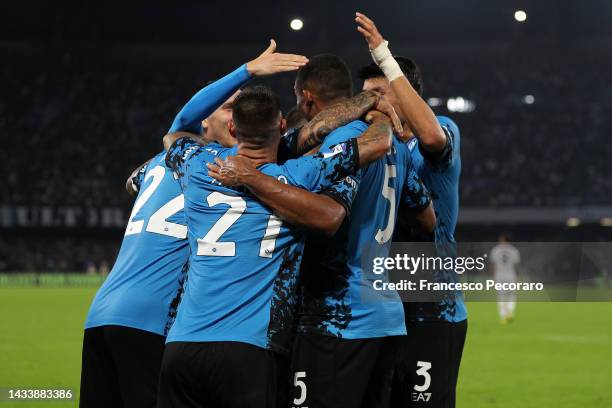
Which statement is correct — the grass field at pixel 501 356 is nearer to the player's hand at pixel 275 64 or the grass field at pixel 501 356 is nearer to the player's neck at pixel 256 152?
the player's hand at pixel 275 64

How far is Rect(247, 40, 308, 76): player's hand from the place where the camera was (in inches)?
167

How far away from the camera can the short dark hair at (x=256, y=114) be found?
3.76 meters

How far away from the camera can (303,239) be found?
3838 millimetres

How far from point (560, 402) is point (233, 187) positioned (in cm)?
747

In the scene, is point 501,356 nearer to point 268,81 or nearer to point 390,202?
point 390,202

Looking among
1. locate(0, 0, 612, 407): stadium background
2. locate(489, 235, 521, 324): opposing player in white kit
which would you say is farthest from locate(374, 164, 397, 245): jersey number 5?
locate(0, 0, 612, 407): stadium background

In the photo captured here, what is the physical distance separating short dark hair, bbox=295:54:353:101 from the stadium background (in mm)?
32332

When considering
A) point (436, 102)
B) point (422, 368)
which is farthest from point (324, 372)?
point (436, 102)

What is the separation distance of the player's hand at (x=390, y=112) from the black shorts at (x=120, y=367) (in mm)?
1609

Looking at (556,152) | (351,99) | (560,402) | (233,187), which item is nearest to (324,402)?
(233,187)

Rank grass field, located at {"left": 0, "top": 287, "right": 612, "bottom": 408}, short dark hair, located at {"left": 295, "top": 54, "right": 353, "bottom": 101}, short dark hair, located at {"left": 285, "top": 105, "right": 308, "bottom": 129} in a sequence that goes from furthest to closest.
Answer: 1. grass field, located at {"left": 0, "top": 287, "right": 612, "bottom": 408}
2. short dark hair, located at {"left": 285, "top": 105, "right": 308, "bottom": 129}
3. short dark hair, located at {"left": 295, "top": 54, "right": 353, "bottom": 101}

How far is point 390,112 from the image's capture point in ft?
14.1

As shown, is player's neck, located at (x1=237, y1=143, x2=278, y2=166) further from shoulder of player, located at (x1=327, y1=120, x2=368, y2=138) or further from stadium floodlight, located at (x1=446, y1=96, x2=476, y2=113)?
stadium floodlight, located at (x1=446, y1=96, x2=476, y2=113)

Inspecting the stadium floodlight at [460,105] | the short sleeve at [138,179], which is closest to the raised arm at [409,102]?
the short sleeve at [138,179]
